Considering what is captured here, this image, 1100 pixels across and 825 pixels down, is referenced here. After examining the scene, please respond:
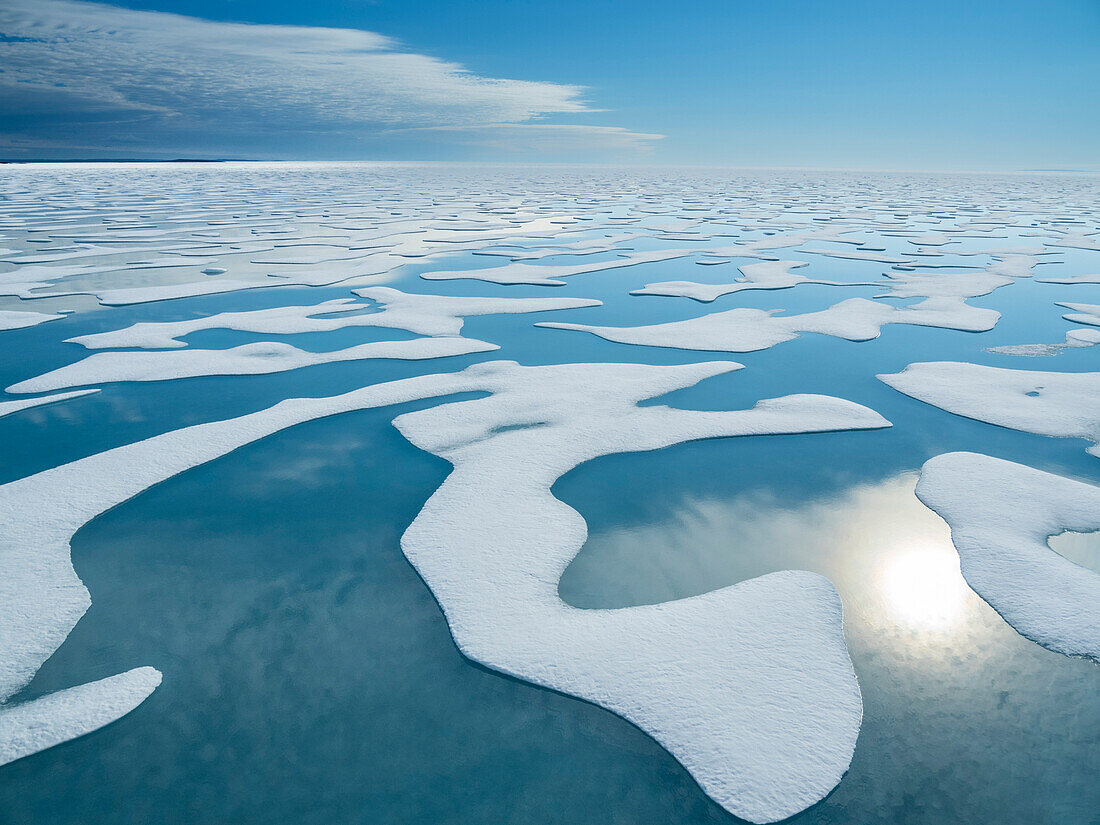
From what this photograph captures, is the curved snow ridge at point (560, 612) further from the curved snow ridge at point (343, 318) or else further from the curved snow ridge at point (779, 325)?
the curved snow ridge at point (343, 318)

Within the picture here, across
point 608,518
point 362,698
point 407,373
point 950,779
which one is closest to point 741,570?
point 608,518

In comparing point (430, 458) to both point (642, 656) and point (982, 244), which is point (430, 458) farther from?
point (982, 244)

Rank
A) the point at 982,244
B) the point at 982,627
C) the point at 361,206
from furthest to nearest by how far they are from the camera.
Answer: the point at 361,206, the point at 982,244, the point at 982,627

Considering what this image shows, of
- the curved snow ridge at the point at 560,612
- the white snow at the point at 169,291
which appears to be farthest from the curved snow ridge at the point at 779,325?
the white snow at the point at 169,291

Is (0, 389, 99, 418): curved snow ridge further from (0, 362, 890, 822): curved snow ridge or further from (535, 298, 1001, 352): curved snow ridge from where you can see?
(535, 298, 1001, 352): curved snow ridge

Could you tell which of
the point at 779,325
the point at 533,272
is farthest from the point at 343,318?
the point at 779,325

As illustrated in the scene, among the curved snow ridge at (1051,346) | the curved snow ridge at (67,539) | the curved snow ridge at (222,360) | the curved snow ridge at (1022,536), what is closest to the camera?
the curved snow ridge at (67,539)
